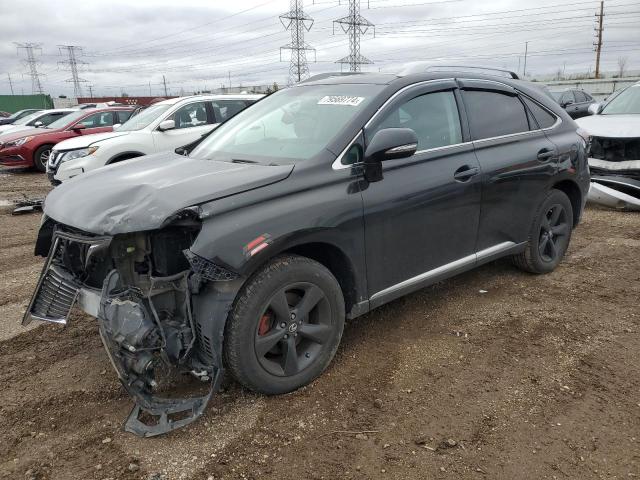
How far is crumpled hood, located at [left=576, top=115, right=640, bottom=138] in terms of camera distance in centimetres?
720

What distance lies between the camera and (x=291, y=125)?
3.58m

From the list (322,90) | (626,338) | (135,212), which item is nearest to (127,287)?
(135,212)

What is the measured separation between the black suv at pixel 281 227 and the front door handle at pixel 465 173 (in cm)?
1

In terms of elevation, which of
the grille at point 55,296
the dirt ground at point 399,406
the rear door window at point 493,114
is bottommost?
the dirt ground at point 399,406

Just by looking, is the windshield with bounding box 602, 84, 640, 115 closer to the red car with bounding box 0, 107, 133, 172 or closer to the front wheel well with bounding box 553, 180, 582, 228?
the front wheel well with bounding box 553, 180, 582, 228

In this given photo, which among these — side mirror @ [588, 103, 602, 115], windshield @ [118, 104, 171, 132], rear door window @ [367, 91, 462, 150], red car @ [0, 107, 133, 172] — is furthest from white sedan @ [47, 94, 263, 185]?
side mirror @ [588, 103, 602, 115]

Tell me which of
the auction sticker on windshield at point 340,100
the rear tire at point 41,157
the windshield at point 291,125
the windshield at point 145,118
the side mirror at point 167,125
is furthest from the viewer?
the rear tire at point 41,157

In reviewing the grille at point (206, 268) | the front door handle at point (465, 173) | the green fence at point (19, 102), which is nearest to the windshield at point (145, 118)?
the front door handle at point (465, 173)

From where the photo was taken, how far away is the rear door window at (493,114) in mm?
3947

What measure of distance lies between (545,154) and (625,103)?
5473mm

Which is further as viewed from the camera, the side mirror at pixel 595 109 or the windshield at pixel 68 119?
the windshield at pixel 68 119

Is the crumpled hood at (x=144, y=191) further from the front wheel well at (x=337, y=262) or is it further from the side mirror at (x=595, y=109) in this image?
the side mirror at (x=595, y=109)

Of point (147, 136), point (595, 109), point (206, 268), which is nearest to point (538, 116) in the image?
point (206, 268)

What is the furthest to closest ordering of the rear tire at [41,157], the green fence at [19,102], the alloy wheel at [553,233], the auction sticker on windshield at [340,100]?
the green fence at [19,102]
the rear tire at [41,157]
the alloy wheel at [553,233]
the auction sticker on windshield at [340,100]
